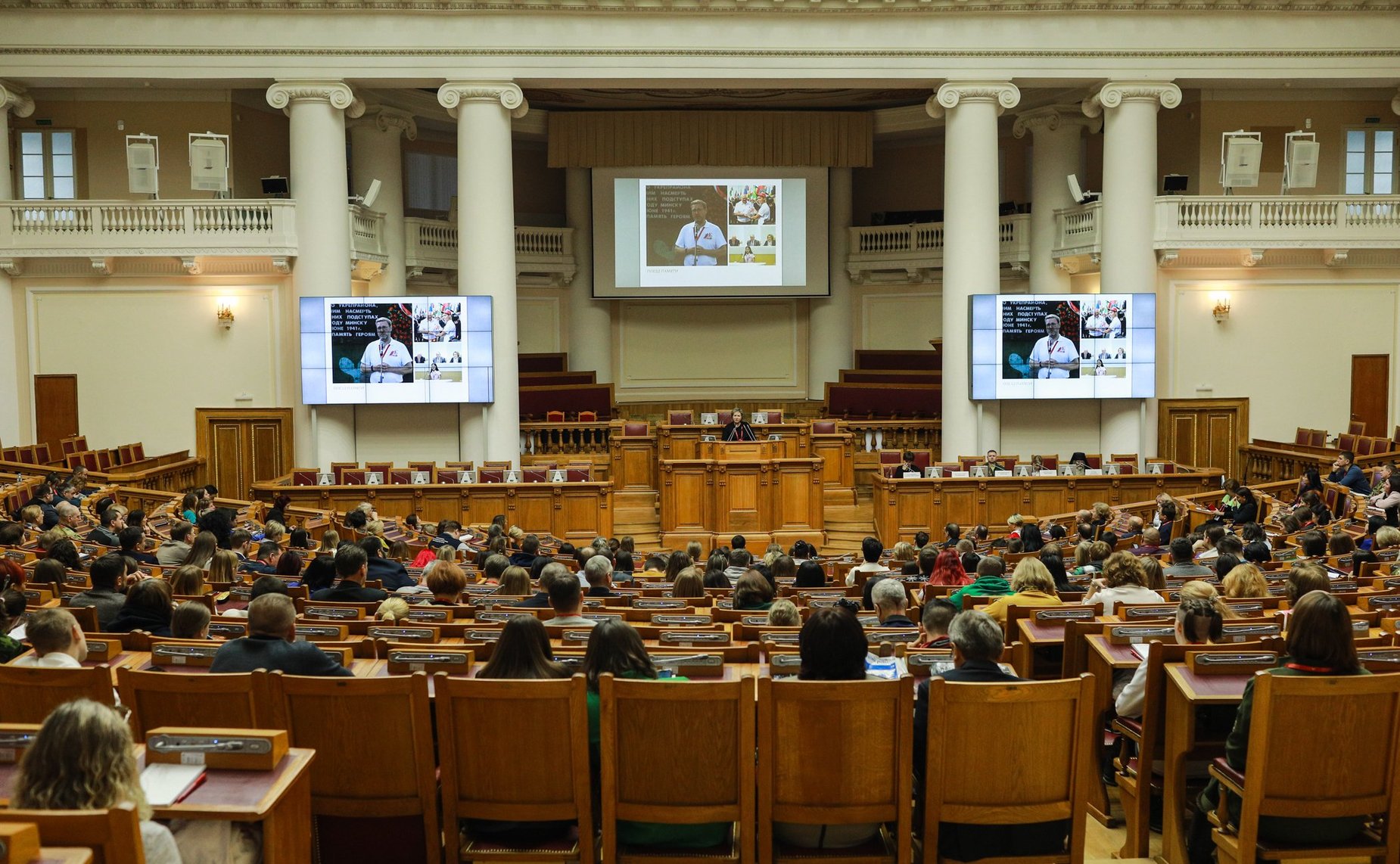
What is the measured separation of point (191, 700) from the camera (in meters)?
3.91

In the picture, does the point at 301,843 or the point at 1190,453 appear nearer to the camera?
the point at 301,843

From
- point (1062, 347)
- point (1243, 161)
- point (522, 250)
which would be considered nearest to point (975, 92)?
point (1062, 347)

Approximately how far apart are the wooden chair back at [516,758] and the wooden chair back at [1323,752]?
201 centimetres

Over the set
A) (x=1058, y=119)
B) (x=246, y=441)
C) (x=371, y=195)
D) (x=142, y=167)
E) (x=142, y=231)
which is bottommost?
(x=246, y=441)

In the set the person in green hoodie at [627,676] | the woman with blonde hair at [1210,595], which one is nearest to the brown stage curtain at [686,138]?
the woman with blonde hair at [1210,595]

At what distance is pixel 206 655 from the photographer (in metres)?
4.46

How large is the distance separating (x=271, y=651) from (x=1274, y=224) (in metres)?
16.9

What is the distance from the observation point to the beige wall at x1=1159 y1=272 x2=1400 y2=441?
18.3 meters

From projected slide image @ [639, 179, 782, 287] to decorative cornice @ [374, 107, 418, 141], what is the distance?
3.91m

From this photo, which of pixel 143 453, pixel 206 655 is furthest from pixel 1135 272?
pixel 206 655

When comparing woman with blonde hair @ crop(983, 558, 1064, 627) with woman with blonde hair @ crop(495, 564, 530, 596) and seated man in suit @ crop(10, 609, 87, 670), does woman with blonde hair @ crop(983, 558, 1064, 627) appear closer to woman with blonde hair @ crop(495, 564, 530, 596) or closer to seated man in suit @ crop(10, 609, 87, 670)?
woman with blonde hair @ crop(495, 564, 530, 596)

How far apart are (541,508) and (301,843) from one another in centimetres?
1121

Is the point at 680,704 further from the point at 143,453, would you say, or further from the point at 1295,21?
the point at 1295,21

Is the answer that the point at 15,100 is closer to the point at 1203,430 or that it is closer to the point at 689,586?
the point at 689,586
